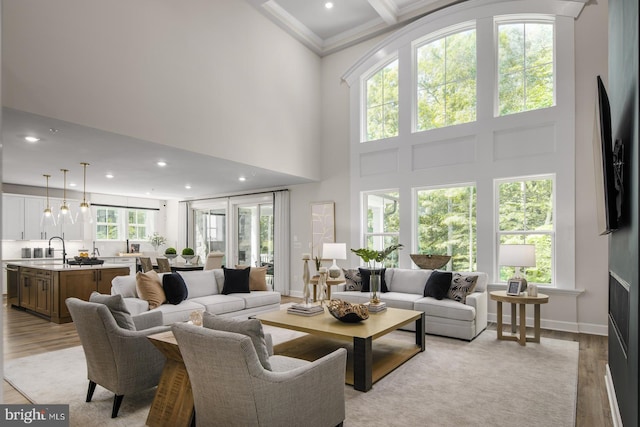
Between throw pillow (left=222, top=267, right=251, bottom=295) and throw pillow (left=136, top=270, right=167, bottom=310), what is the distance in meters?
1.04

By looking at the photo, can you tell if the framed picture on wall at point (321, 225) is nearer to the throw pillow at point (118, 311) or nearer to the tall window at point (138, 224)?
the throw pillow at point (118, 311)

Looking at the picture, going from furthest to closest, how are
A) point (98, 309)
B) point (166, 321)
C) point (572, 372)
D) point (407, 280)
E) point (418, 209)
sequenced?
point (418, 209)
point (407, 280)
point (166, 321)
point (572, 372)
point (98, 309)

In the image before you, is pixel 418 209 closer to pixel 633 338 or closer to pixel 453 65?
pixel 453 65

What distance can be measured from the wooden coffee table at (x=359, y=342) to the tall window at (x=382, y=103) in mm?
3999

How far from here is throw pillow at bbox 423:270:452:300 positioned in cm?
520

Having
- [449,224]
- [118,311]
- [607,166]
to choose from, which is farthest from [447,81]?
[118,311]

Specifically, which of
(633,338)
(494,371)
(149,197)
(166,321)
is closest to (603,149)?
(633,338)

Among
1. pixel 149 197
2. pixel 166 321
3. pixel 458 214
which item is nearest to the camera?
pixel 166 321

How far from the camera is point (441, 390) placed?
3201 mm

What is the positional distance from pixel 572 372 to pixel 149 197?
421 inches

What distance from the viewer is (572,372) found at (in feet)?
11.9

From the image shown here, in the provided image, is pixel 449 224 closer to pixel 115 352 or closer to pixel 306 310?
pixel 306 310

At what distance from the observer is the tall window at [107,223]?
10289 millimetres

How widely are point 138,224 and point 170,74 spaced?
7327 millimetres
